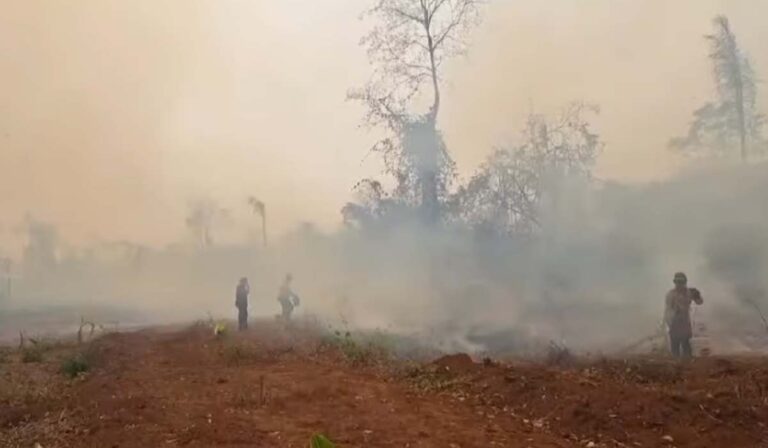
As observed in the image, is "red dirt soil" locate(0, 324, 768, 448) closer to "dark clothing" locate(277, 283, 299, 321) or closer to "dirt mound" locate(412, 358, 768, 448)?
"dirt mound" locate(412, 358, 768, 448)

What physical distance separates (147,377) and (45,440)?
363cm

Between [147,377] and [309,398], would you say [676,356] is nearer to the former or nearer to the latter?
[309,398]

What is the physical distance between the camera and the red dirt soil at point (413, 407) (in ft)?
20.0

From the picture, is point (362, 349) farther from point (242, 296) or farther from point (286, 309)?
point (286, 309)

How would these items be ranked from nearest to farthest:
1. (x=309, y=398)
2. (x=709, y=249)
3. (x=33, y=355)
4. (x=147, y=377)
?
(x=309, y=398), (x=147, y=377), (x=33, y=355), (x=709, y=249)

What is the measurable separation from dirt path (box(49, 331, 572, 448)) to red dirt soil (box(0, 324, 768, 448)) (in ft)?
0.06

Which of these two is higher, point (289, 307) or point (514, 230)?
point (514, 230)

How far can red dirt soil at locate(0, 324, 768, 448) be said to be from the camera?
6.09 metres

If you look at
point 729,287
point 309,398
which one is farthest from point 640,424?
point 729,287

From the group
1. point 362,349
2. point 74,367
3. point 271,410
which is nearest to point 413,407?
point 271,410

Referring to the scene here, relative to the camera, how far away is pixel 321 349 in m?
12.6

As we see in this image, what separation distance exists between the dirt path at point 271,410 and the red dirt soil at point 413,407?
0.7 inches

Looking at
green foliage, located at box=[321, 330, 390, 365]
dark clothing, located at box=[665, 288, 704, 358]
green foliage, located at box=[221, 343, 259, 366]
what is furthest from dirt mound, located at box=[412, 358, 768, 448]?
green foliage, located at box=[221, 343, 259, 366]

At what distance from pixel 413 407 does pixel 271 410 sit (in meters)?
1.41
